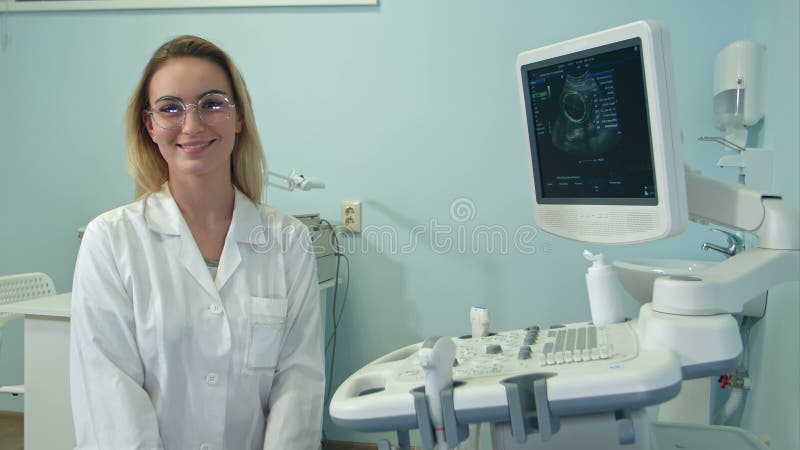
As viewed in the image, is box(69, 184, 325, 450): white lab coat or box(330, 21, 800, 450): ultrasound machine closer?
box(330, 21, 800, 450): ultrasound machine

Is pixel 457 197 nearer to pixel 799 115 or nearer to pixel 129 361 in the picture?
pixel 799 115

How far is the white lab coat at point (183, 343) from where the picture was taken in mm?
1129

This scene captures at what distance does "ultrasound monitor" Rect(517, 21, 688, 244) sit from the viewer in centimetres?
94

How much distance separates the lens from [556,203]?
1212 millimetres

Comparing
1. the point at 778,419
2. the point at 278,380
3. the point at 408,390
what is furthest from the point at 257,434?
the point at 778,419

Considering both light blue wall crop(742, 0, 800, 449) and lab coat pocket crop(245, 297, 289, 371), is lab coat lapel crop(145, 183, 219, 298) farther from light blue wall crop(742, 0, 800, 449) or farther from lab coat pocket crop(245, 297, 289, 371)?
light blue wall crop(742, 0, 800, 449)

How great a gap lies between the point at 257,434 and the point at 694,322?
842 millimetres

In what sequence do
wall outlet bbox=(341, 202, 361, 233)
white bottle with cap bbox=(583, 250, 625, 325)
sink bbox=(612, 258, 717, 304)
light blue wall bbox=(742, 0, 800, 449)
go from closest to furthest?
white bottle with cap bbox=(583, 250, 625, 325) → light blue wall bbox=(742, 0, 800, 449) → sink bbox=(612, 258, 717, 304) → wall outlet bbox=(341, 202, 361, 233)

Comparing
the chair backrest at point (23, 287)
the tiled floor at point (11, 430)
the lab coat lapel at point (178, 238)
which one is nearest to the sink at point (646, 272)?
the lab coat lapel at point (178, 238)

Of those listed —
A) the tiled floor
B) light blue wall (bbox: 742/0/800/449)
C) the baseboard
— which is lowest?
the baseboard

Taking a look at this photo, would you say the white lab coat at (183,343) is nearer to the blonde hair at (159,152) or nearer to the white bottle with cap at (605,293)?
the blonde hair at (159,152)

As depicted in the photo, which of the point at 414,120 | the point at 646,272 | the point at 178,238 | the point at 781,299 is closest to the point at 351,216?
the point at 414,120

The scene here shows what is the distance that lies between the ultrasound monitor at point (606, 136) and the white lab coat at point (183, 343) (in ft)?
1.89

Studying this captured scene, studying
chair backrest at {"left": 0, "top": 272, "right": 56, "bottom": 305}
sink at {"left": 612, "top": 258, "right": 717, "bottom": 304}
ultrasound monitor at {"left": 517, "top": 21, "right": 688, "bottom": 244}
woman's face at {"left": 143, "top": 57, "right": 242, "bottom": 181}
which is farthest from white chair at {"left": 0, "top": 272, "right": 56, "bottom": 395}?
sink at {"left": 612, "top": 258, "right": 717, "bottom": 304}
